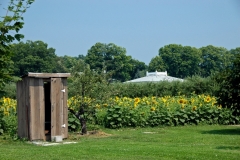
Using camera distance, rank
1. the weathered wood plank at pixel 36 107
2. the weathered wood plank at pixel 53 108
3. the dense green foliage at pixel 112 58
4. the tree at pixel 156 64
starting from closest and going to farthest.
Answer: the weathered wood plank at pixel 36 107, the weathered wood plank at pixel 53 108, the dense green foliage at pixel 112 58, the tree at pixel 156 64

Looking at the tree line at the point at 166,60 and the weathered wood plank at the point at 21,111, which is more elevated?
the tree line at the point at 166,60

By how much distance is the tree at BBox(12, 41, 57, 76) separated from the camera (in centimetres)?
6053

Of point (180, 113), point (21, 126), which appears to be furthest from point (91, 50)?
point (21, 126)

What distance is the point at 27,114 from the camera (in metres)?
13.9

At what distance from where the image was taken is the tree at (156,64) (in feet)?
276

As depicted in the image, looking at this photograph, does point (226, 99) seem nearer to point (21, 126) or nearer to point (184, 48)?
point (21, 126)

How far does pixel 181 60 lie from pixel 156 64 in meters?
5.32

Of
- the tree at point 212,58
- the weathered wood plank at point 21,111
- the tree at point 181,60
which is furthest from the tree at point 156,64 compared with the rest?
the weathered wood plank at point 21,111

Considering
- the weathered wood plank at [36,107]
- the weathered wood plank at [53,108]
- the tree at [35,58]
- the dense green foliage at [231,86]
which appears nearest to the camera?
the weathered wood plank at [36,107]

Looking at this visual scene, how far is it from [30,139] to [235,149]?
638 centimetres

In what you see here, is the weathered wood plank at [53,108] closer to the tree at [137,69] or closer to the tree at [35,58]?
the tree at [35,58]

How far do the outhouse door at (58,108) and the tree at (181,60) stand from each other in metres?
73.4

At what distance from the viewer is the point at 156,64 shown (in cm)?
8638

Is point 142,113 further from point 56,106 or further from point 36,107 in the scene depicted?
point 36,107
